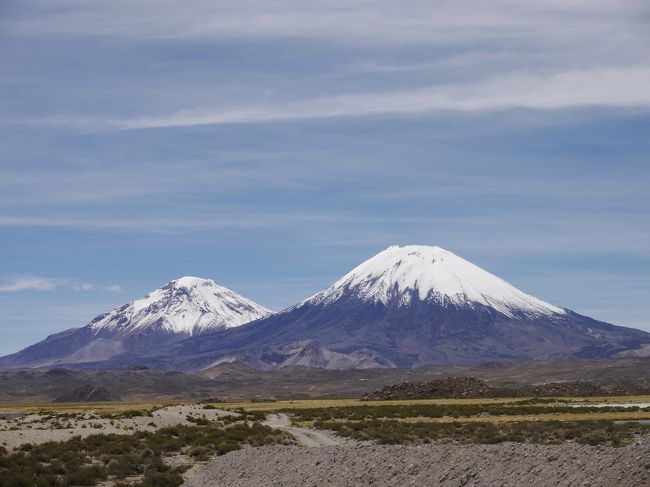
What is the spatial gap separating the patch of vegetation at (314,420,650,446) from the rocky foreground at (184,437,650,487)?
1432 cm

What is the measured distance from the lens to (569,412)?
80.1 m

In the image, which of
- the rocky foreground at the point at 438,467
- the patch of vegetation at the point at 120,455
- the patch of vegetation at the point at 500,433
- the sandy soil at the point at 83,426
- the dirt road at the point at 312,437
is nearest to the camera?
the rocky foreground at the point at 438,467

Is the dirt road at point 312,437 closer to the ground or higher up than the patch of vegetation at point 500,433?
higher up

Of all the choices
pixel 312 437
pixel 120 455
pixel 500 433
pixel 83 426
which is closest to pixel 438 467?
pixel 120 455

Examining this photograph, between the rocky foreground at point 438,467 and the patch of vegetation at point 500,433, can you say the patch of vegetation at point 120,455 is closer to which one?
the rocky foreground at point 438,467

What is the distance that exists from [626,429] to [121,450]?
29688 millimetres

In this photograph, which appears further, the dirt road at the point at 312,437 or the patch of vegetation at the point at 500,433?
the dirt road at the point at 312,437

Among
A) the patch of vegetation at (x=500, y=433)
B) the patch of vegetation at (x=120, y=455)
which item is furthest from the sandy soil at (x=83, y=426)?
the patch of vegetation at (x=500, y=433)

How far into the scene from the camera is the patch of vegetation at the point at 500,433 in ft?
162

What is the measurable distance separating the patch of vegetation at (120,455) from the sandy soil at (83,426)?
1.74m

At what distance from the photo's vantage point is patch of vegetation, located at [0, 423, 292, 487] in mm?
35781

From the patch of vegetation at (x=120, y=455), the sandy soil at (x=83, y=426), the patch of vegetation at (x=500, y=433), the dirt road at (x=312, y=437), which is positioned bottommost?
the patch of vegetation at (x=500, y=433)

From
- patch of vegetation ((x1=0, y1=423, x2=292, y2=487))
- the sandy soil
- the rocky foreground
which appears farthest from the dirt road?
the rocky foreground

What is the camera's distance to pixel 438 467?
29156 mm
